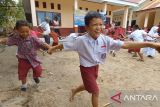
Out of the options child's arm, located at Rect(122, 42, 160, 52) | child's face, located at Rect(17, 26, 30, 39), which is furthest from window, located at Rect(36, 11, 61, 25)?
child's arm, located at Rect(122, 42, 160, 52)

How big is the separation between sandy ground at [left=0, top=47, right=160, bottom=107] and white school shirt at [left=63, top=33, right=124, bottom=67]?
971 mm

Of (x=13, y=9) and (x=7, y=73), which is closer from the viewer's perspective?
(x=7, y=73)

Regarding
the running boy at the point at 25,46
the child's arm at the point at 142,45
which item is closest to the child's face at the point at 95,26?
the child's arm at the point at 142,45

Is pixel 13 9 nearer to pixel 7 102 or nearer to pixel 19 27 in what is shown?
pixel 19 27

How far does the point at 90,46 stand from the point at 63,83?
191 centimetres

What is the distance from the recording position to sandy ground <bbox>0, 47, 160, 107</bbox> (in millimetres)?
2994

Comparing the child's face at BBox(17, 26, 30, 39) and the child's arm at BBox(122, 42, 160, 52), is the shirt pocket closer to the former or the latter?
the child's arm at BBox(122, 42, 160, 52)

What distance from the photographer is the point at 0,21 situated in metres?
6.17

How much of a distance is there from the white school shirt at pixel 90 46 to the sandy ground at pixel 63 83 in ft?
3.19

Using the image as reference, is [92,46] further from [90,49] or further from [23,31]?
[23,31]

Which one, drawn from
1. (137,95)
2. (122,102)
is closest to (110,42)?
(122,102)

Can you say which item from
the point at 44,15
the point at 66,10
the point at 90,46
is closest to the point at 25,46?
the point at 90,46

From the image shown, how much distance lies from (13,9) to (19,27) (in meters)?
4.46

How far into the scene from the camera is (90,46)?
2.20 meters
